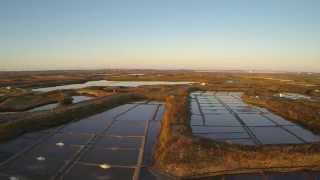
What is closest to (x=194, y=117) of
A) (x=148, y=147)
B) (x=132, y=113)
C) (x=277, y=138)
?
(x=132, y=113)

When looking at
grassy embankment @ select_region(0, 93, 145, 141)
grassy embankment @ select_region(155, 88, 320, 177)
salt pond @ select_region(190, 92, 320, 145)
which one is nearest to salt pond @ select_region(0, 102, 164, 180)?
grassy embankment @ select_region(0, 93, 145, 141)

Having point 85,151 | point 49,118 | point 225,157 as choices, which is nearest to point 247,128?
point 225,157

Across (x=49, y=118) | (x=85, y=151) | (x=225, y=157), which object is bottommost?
(x=85, y=151)

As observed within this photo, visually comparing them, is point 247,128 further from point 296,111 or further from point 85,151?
point 85,151

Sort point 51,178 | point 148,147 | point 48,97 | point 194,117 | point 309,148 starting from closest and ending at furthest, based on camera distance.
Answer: point 51,178
point 309,148
point 148,147
point 194,117
point 48,97

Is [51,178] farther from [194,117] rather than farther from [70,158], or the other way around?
[194,117]

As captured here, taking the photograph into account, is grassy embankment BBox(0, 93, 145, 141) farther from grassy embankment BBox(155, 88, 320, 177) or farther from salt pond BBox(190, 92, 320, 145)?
grassy embankment BBox(155, 88, 320, 177)
